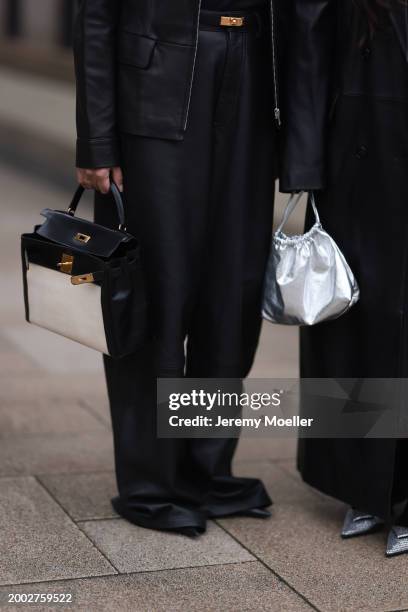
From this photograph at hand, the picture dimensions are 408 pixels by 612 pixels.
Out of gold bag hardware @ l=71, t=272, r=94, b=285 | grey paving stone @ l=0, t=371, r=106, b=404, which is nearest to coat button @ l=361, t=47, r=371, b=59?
gold bag hardware @ l=71, t=272, r=94, b=285

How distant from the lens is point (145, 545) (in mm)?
2855

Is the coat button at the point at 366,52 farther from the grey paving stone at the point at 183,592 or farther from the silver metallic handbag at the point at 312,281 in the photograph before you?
the grey paving stone at the point at 183,592

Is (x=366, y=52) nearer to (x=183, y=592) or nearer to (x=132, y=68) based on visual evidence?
(x=132, y=68)

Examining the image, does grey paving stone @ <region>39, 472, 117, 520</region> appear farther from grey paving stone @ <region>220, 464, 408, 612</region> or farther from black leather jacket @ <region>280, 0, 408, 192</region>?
black leather jacket @ <region>280, 0, 408, 192</region>

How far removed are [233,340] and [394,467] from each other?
0.56 m

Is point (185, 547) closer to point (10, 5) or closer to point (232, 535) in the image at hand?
point (232, 535)

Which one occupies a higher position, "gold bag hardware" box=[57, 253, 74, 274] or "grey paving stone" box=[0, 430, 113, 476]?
"gold bag hardware" box=[57, 253, 74, 274]

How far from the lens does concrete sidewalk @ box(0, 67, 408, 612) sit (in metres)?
2.56

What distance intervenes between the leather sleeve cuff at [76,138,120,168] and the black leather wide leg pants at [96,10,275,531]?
3 cm

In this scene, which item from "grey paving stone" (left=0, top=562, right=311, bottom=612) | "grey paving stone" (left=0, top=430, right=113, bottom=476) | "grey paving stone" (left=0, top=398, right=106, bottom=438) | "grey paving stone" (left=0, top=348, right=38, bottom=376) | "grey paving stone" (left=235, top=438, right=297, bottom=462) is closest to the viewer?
"grey paving stone" (left=0, top=562, right=311, bottom=612)

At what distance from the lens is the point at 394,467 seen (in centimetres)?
292

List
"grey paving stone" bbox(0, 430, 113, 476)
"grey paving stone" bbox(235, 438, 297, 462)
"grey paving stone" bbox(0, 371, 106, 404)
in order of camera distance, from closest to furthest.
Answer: "grey paving stone" bbox(0, 430, 113, 476), "grey paving stone" bbox(235, 438, 297, 462), "grey paving stone" bbox(0, 371, 106, 404)

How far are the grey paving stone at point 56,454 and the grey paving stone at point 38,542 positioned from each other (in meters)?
0.20

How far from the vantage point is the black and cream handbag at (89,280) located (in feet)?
8.84
